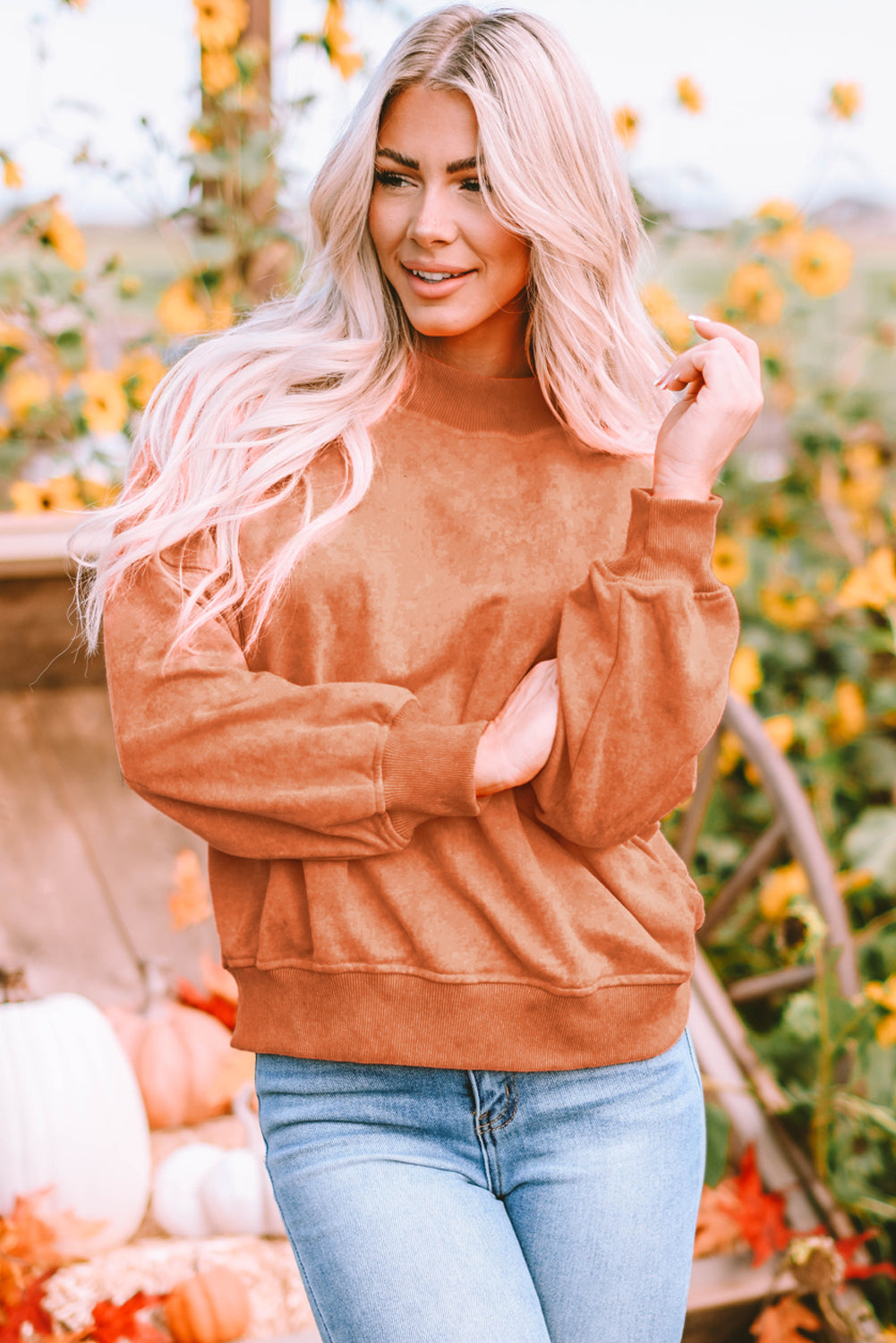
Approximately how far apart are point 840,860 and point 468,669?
5.64 feet

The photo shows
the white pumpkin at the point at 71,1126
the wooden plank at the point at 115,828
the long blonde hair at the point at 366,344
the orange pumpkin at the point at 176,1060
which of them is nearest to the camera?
the long blonde hair at the point at 366,344

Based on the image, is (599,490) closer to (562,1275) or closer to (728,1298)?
(562,1275)

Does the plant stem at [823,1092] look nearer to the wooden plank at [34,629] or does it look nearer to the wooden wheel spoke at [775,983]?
the wooden wheel spoke at [775,983]

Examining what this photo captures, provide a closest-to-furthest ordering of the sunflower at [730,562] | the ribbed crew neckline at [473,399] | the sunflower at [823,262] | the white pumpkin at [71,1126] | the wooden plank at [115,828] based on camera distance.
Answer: the ribbed crew neckline at [473,399] → the white pumpkin at [71,1126] → the wooden plank at [115,828] → the sunflower at [823,262] → the sunflower at [730,562]

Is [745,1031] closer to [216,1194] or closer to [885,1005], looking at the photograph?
[885,1005]

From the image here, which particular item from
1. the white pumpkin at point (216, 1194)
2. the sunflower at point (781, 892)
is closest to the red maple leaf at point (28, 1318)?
the white pumpkin at point (216, 1194)

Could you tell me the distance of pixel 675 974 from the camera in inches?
45.6

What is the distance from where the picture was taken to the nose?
114 centimetres

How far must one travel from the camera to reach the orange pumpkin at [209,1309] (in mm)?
1531

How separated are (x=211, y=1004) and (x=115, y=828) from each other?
0.42 meters

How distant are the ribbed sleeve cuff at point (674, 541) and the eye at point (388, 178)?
0.43 metres

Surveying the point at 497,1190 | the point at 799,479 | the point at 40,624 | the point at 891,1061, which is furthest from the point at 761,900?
the point at 40,624

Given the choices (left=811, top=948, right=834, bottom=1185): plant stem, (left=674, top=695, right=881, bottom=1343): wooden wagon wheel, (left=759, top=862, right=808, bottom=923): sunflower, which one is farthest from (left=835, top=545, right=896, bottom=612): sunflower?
(left=811, top=948, right=834, bottom=1185): plant stem

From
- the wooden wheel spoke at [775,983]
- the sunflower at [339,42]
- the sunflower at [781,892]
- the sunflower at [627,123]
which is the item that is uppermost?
the sunflower at [339,42]
